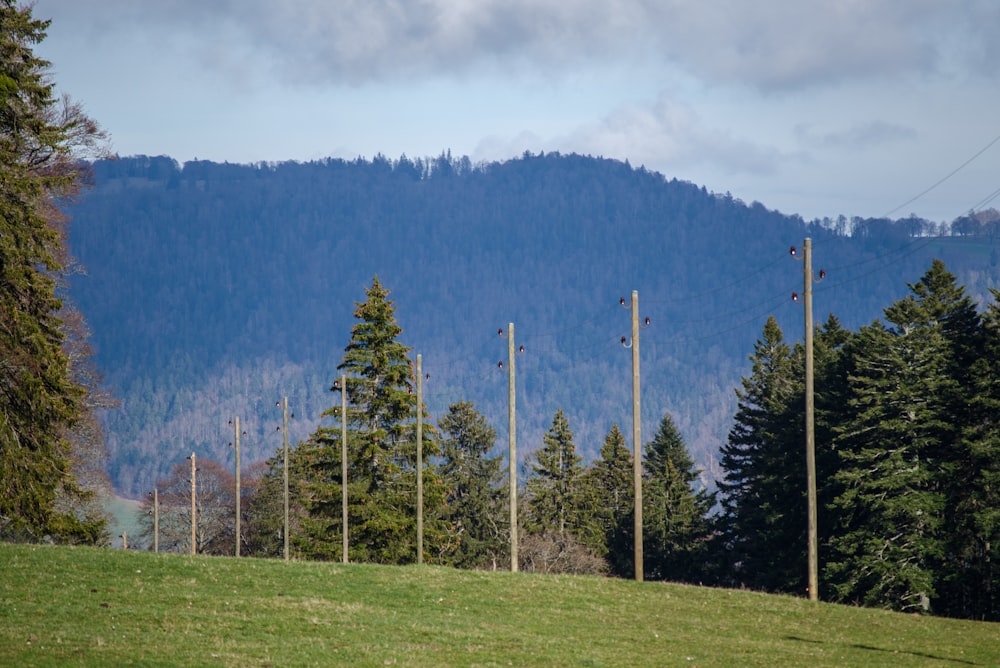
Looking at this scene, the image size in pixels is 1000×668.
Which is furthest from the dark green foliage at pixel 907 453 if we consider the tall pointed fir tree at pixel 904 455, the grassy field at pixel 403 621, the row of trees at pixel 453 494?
the row of trees at pixel 453 494

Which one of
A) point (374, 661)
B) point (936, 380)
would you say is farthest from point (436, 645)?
point (936, 380)

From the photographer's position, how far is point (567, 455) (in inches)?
3415

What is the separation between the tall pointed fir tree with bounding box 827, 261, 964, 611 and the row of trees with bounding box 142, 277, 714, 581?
18995 mm

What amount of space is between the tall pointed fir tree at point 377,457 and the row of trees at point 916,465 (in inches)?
705

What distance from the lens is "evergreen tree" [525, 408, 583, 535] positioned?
85875mm

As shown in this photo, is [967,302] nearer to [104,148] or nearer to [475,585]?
[475,585]

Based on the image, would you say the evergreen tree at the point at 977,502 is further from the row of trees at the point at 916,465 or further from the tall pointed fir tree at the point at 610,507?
the tall pointed fir tree at the point at 610,507

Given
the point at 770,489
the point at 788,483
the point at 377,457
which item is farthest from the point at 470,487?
the point at 788,483

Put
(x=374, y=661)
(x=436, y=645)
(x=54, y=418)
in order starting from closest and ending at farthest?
(x=374, y=661)
(x=436, y=645)
(x=54, y=418)

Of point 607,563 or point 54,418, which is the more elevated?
point 54,418

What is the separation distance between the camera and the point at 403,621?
97.3 feet

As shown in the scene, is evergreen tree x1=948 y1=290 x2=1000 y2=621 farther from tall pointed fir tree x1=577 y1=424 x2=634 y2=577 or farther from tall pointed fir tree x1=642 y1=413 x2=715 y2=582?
tall pointed fir tree x1=577 y1=424 x2=634 y2=577

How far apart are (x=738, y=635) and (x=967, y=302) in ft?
91.8

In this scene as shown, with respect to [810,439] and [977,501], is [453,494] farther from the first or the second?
[810,439]
